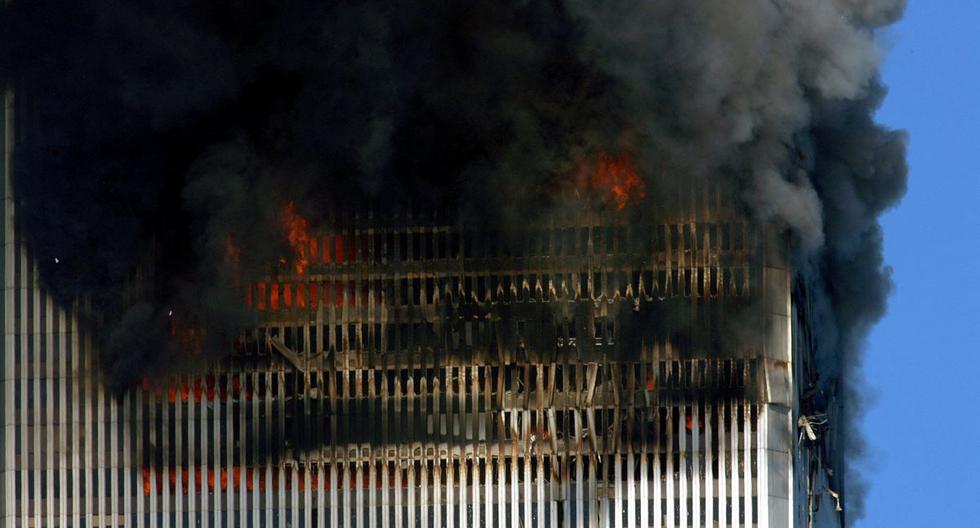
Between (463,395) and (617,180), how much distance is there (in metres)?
12.5

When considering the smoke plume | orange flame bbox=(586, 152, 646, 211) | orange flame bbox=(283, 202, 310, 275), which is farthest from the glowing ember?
orange flame bbox=(586, 152, 646, 211)

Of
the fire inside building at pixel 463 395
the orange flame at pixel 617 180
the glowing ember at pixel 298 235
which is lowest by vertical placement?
the fire inside building at pixel 463 395

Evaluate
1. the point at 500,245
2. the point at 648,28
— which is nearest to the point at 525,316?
the point at 500,245

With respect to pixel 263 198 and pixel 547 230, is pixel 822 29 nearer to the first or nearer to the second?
pixel 547 230

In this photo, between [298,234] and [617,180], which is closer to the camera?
[617,180]

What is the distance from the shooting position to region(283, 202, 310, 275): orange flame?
169875mm

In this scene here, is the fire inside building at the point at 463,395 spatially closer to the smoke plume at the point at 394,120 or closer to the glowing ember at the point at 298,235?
the glowing ember at the point at 298,235

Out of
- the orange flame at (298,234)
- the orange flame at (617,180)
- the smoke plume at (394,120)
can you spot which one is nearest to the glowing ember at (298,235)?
the orange flame at (298,234)

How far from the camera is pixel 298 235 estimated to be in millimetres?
170125

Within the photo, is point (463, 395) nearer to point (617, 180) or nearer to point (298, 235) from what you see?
point (298, 235)

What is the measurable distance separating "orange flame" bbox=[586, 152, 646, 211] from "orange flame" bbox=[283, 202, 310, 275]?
14040mm

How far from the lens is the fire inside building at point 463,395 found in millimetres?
163875

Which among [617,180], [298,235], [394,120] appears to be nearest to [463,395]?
[298,235]

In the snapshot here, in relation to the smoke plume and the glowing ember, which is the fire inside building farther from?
the smoke plume
